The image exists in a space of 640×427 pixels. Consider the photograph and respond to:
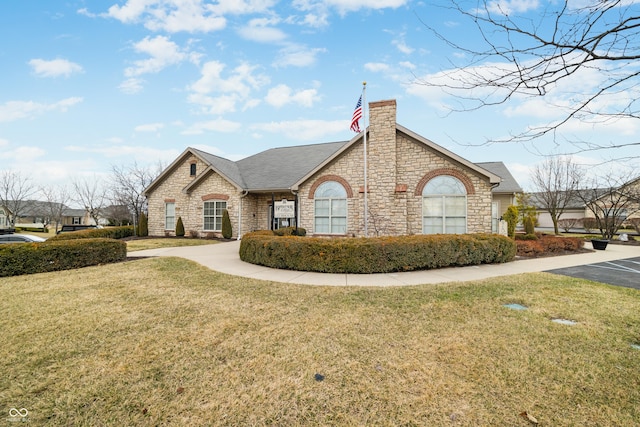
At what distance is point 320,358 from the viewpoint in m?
3.19

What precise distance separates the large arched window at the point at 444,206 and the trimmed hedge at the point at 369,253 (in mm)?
3279

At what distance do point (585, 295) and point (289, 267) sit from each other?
7.27m

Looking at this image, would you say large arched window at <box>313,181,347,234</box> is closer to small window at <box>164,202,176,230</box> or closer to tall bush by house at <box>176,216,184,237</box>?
tall bush by house at <box>176,216,184,237</box>

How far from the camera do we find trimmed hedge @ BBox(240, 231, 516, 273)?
7.87 metres

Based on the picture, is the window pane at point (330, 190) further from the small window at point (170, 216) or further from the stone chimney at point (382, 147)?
the small window at point (170, 216)

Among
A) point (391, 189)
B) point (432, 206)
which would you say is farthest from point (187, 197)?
point (432, 206)

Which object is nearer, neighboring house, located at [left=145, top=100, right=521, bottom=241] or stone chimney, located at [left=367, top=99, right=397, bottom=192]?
neighboring house, located at [left=145, top=100, right=521, bottom=241]

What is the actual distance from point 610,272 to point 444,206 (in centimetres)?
580

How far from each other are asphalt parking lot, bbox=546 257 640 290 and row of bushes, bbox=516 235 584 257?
209 cm

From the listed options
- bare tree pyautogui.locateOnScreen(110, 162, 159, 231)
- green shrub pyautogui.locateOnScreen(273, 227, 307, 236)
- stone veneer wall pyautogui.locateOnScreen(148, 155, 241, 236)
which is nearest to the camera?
green shrub pyautogui.locateOnScreen(273, 227, 307, 236)

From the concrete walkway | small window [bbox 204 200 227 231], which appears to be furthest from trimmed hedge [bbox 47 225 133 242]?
the concrete walkway

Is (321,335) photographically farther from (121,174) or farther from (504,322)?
(121,174)

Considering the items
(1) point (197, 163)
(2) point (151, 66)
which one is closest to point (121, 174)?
(1) point (197, 163)

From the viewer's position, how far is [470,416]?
225 centimetres
